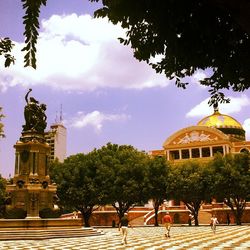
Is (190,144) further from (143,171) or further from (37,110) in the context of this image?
(37,110)

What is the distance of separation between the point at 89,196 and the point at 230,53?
40281 mm

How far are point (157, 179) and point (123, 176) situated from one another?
174 inches

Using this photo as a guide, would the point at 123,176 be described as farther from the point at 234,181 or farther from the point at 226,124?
the point at 226,124

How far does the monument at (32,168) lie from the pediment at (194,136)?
4009cm

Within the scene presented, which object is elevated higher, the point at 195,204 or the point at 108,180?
the point at 108,180

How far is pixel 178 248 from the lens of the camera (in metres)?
17.1

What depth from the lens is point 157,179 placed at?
47.7 m

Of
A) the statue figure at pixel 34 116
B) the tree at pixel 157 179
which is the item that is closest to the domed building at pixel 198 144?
the tree at pixel 157 179

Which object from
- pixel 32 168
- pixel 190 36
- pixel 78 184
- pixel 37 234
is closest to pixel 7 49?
pixel 190 36

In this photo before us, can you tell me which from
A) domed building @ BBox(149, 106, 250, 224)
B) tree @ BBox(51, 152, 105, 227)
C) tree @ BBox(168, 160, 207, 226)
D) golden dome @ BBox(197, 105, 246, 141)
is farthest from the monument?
golden dome @ BBox(197, 105, 246, 141)

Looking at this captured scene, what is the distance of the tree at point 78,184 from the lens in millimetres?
42531

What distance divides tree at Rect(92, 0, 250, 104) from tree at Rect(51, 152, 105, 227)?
38.6m

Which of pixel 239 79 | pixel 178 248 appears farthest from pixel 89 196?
pixel 239 79

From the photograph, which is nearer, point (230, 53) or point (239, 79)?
point (230, 53)
